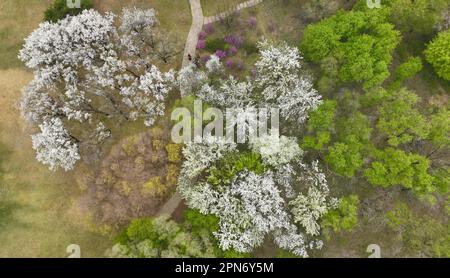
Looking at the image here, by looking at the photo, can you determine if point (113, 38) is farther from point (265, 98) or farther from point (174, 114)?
point (265, 98)

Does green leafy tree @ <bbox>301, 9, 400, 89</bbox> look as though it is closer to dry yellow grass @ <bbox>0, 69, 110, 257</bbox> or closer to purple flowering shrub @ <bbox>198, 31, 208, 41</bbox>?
purple flowering shrub @ <bbox>198, 31, 208, 41</bbox>

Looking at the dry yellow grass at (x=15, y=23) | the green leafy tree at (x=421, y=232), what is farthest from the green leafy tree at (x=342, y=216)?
the dry yellow grass at (x=15, y=23)

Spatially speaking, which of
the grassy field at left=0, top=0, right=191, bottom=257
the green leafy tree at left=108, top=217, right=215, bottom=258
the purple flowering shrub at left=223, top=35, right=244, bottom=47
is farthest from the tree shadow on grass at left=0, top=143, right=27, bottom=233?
the purple flowering shrub at left=223, top=35, right=244, bottom=47

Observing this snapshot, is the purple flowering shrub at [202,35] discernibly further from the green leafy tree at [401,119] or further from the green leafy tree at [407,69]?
the green leafy tree at [407,69]

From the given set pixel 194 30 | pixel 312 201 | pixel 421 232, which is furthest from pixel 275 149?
pixel 194 30
